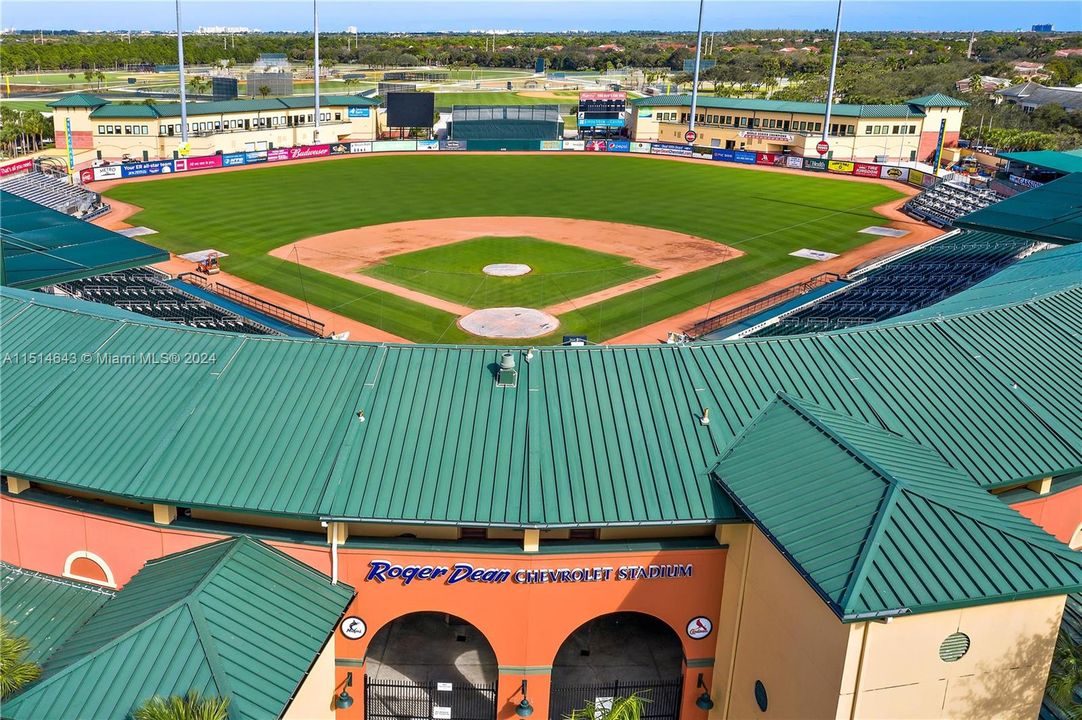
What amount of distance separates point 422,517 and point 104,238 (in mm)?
36360

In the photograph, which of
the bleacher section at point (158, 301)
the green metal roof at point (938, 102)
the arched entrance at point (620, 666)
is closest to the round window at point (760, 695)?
the arched entrance at point (620, 666)

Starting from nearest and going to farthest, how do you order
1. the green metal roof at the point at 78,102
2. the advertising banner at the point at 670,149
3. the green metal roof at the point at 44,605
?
the green metal roof at the point at 44,605 < the green metal roof at the point at 78,102 < the advertising banner at the point at 670,149

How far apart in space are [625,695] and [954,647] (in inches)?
347

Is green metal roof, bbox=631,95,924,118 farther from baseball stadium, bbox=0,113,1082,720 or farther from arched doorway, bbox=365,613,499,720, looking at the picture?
arched doorway, bbox=365,613,499,720

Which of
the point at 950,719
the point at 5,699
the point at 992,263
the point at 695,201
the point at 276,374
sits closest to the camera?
the point at 5,699

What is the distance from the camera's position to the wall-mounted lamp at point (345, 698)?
2233 centimetres

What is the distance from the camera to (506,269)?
6506 cm

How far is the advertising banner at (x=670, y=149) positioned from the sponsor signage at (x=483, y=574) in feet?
360

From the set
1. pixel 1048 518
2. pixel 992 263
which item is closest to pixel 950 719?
pixel 1048 518

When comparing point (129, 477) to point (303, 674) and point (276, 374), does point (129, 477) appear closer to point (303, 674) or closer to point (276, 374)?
point (276, 374)

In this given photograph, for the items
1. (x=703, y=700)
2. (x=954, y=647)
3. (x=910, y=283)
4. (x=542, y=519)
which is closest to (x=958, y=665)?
(x=954, y=647)

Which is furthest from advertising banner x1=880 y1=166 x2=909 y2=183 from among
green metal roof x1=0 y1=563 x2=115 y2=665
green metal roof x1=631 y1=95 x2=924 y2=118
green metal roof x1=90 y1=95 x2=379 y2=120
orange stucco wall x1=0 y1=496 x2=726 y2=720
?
green metal roof x1=0 y1=563 x2=115 y2=665

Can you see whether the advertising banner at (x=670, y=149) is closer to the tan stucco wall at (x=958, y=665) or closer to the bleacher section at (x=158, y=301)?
the bleacher section at (x=158, y=301)

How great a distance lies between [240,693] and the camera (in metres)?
17.7
